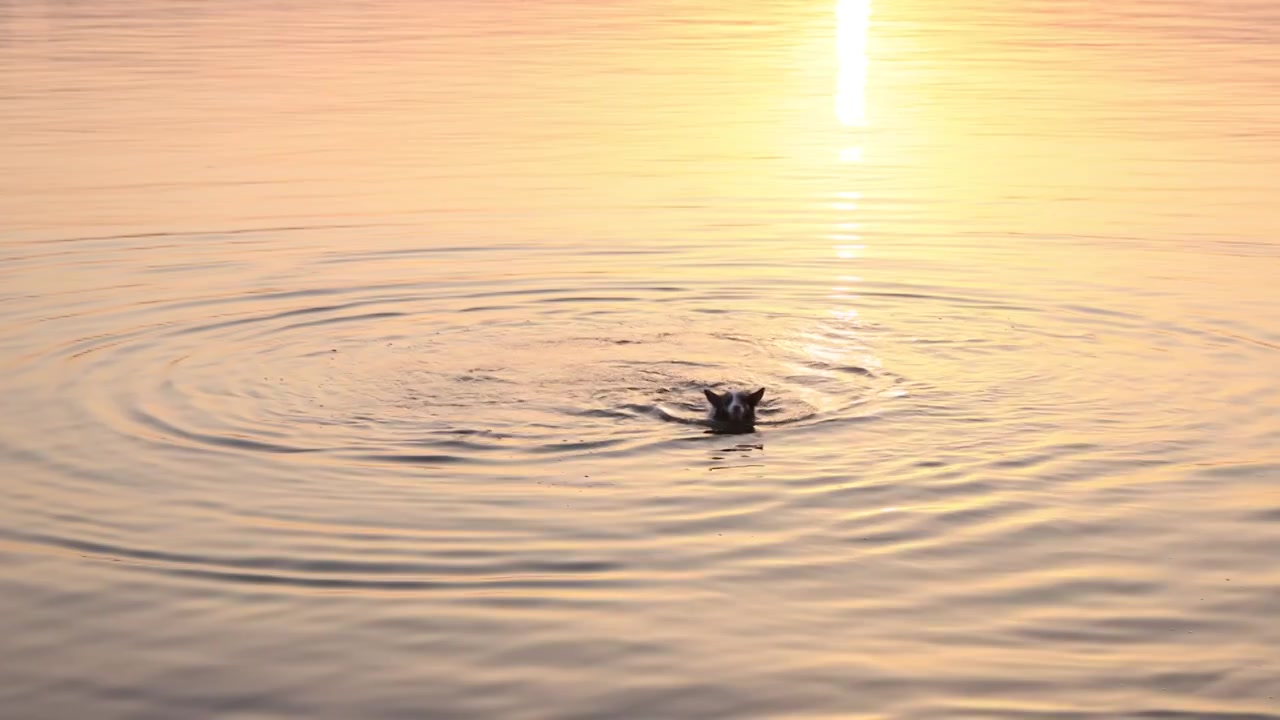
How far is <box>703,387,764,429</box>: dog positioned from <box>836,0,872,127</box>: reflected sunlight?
63.9 ft

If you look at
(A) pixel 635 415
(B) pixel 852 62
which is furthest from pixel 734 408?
(B) pixel 852 62

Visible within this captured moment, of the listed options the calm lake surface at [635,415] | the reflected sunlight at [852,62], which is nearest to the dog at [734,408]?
the calm lake surface at [635,415]

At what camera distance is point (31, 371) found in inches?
611

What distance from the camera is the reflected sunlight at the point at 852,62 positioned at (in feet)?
112

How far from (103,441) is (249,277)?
618cm

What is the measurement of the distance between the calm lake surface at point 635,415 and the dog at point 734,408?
21 cm

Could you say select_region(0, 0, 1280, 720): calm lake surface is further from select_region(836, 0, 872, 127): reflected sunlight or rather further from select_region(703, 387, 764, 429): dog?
select_region(836, 0, 872, 127): reflected sunlight

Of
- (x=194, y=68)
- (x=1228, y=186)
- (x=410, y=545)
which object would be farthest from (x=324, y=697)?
(x=194, y=68)

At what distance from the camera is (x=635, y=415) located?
14266 mm

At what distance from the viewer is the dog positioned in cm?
1349

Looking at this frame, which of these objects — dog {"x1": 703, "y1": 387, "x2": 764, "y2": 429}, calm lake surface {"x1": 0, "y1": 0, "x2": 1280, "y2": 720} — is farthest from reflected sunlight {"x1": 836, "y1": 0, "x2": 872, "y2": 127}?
dog {"x1": 703, "y1": 387, "x2": 764, "y2": 429}

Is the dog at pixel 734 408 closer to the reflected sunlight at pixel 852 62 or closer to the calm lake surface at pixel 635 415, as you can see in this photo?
the calm lake surface at pixel 635 415

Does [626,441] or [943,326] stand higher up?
[943,326]

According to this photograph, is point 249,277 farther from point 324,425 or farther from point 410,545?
point 410,545
